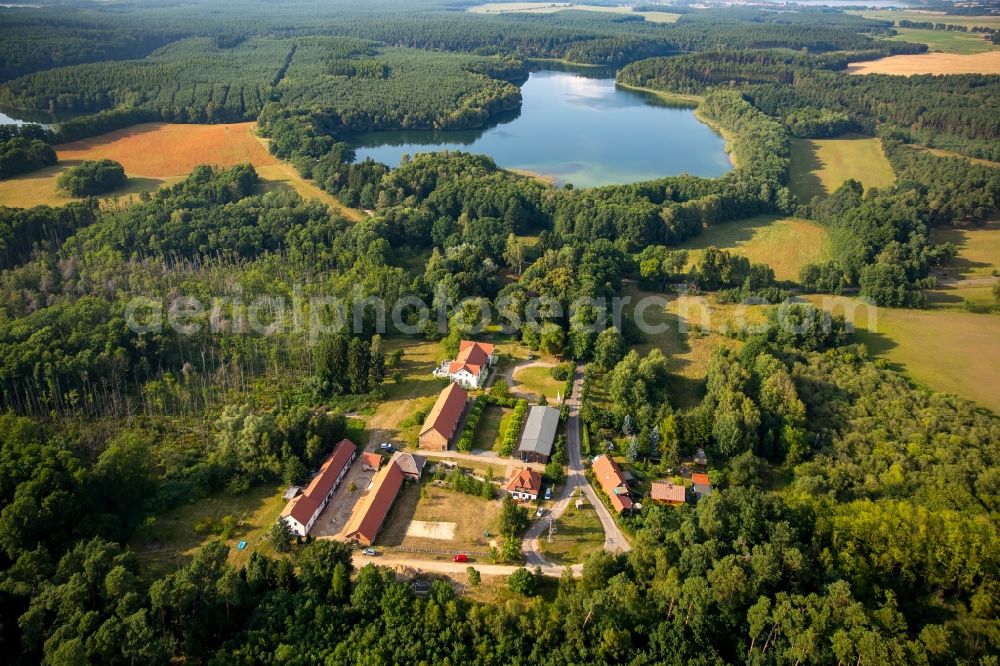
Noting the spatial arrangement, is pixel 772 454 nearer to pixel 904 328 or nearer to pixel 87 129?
pixel 904 328

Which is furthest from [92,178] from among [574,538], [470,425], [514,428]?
[574,538]

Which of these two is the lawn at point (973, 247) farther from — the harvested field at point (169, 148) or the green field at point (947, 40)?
the green field at point (947, 40)

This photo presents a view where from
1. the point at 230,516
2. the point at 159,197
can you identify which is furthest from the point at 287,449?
the point at 159,197

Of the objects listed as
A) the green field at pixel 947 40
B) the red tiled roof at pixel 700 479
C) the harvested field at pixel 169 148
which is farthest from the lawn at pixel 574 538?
the green field at pixel 947 40

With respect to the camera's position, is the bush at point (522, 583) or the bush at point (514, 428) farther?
the bush at point (514, 428)

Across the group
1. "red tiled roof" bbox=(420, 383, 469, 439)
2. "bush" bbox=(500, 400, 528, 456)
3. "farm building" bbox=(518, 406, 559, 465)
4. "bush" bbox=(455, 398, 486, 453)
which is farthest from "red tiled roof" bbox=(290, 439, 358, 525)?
"farm building" bbox=(518, 406, 559, 465)

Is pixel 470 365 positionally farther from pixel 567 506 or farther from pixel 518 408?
pixel 567 506
